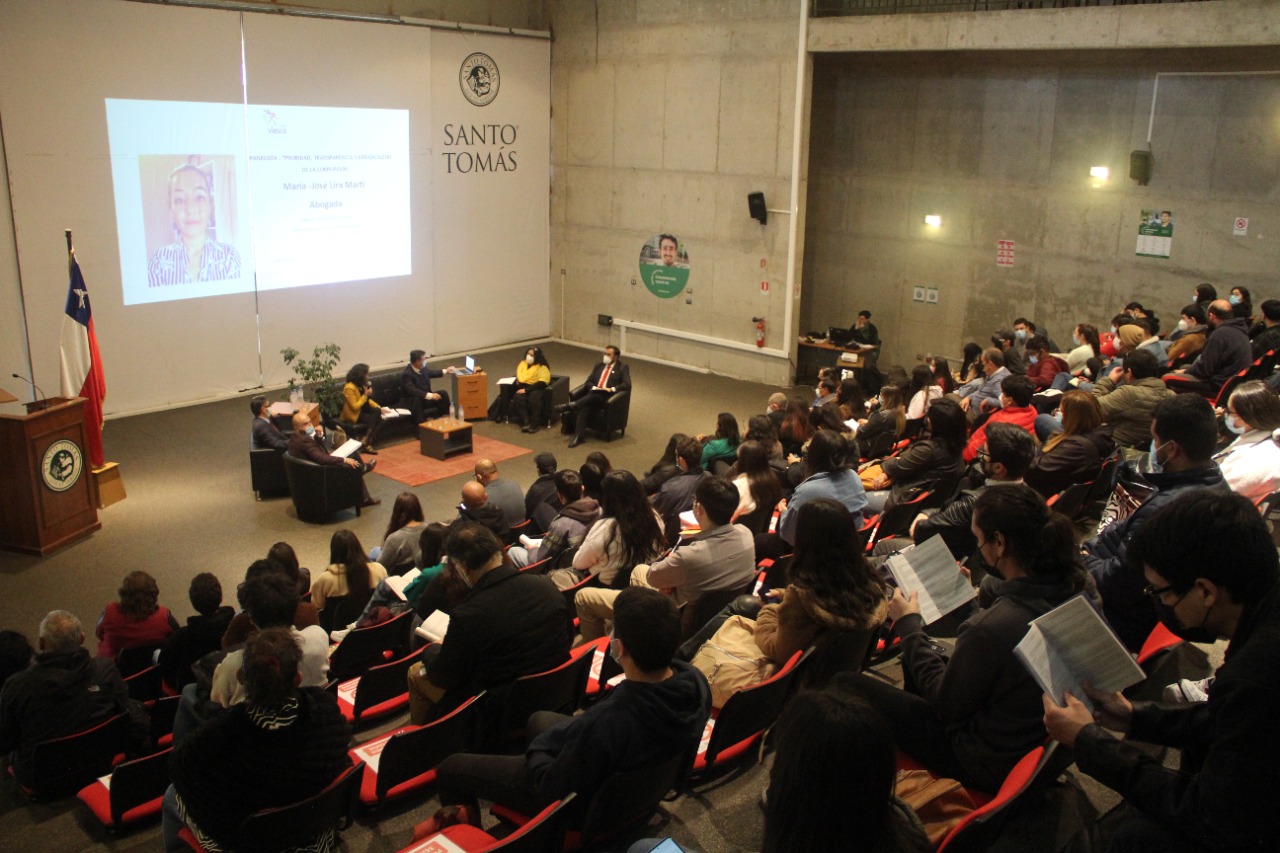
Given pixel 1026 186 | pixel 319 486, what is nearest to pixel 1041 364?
pixel 1026 186

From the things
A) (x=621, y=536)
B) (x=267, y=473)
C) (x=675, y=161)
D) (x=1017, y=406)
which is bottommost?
(x=267, y=473)

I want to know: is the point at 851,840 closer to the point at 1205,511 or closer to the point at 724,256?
the point at 1205,511

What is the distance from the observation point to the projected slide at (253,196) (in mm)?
10977

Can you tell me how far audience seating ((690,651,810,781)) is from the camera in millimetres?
3674

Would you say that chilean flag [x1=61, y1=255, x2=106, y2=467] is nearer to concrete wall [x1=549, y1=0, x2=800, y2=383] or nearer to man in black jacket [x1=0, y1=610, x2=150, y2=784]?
man in black jacket [x1=0, y1=610, x2=150, y2=784]

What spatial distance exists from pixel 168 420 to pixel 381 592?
280 inches

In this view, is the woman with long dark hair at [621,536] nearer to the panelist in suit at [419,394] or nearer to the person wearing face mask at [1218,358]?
the person wearing face mask at [1218,358]

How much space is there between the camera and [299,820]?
321 cm

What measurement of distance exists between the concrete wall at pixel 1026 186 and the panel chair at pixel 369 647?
9383 mm

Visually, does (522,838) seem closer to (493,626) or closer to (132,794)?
(493,626)

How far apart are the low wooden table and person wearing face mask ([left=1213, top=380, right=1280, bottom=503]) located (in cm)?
705

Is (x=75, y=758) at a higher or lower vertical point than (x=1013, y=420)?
lower

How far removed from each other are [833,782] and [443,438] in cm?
870

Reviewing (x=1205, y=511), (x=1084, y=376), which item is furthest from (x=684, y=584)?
(x=1084, y=376)
